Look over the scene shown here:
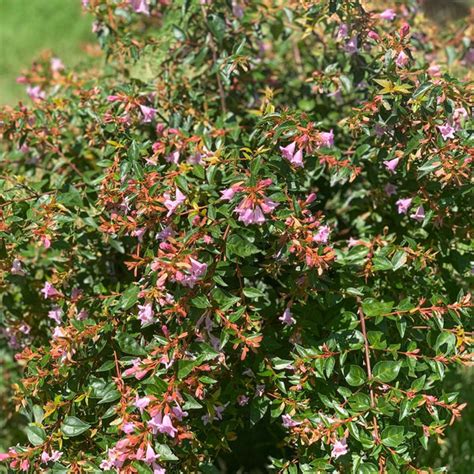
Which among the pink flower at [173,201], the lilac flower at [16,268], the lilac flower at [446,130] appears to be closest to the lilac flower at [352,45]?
the lilac flower at [446,130]

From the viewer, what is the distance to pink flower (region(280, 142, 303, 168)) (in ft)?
5.56

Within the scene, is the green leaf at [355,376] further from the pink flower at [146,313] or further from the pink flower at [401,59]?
the pink flower at [401,59]

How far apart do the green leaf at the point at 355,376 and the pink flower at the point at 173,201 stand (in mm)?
540

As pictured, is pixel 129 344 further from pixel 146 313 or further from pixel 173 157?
pixel 173 157

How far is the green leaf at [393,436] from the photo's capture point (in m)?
1.56

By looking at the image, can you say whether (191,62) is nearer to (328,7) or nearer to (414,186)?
(328,7)

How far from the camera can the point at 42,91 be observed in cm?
276

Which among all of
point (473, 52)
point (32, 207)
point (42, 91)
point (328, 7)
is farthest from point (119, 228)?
point (473, 52)

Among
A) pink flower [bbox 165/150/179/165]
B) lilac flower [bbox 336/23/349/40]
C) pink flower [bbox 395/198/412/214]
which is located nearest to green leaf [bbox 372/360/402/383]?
pink flower [bbox 395/198/412/214]

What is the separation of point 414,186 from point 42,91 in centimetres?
148

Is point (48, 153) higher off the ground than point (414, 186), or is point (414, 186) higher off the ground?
point (48, 153)

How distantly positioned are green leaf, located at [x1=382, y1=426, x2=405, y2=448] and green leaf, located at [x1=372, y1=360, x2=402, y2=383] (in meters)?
0.11

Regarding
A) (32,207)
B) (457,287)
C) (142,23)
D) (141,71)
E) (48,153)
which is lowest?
(457,287)

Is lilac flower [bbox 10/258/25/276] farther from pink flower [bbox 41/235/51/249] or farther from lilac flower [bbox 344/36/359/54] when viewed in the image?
lilac flower [bbox 344/36/359/54]
